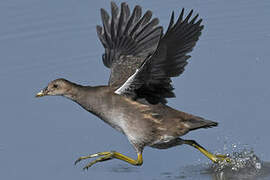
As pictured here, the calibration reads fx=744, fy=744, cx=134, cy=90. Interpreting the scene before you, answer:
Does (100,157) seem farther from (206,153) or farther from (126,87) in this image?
(206,153)

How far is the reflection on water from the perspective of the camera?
7.15 metres

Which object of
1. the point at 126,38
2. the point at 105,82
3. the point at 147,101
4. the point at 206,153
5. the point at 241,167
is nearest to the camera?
the point at 147,101

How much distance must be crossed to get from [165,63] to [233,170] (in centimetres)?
143

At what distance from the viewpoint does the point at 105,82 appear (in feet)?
29.6

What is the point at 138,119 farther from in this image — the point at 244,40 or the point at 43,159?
the point at 244,40

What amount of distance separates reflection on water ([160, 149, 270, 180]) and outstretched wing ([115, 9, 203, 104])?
780mm

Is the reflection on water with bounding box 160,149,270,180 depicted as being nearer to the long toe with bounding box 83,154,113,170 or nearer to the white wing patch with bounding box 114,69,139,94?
the long toe with bounding box 83,154,113,170

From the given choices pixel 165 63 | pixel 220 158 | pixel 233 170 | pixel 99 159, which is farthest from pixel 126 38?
pixel 233 170

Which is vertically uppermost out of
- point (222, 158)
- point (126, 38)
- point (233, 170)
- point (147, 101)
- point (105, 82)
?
point (126, 38)

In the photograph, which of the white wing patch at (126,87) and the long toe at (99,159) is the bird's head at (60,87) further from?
the long toe at (99,159)

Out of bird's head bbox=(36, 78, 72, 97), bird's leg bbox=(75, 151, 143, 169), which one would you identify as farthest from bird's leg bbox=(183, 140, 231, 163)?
bird's head bbox=(36, 78, 72, 97)

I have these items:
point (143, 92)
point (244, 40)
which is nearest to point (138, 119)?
point (143, 92)

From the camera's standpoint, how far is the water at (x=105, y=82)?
7469mm

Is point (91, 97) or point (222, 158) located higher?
point (91, 97)
